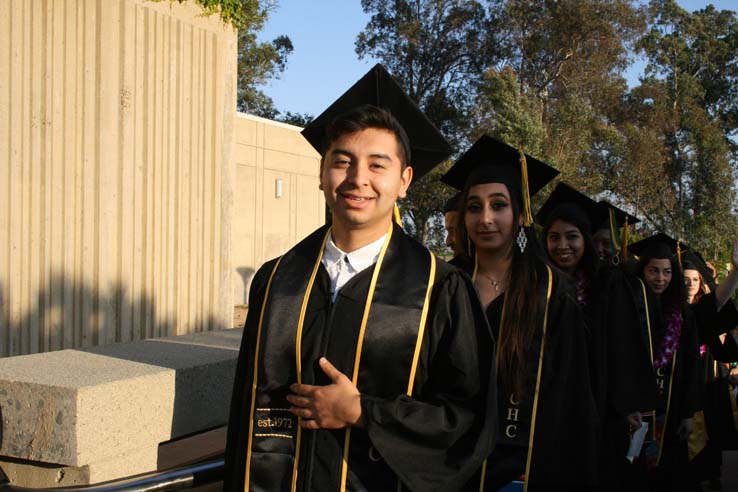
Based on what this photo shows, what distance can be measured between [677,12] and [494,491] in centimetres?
4124

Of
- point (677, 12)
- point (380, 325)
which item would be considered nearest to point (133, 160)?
point (380, 325)

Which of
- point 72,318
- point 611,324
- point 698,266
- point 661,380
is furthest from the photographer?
point 698,266

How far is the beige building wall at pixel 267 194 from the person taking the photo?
12.9 metres

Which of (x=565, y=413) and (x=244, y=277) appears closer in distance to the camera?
(x=565, y=413)

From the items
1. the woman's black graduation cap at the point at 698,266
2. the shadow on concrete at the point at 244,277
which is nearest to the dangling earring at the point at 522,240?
the woman's black graduation cap at the point at 698,266

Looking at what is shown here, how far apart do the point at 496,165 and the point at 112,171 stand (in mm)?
3631

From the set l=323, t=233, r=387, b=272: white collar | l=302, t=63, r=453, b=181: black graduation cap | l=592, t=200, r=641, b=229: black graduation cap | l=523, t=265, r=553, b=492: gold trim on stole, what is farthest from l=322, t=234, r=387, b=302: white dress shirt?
l=592, t=200, r=641, b=229: black graduation cap

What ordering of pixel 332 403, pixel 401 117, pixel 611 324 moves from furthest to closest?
pixel 611 324, pixel 401 117, pixel 332 403

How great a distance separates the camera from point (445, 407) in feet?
6.39

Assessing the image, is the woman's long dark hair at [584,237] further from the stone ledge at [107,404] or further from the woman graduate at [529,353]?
the stone ledge at [107,404]

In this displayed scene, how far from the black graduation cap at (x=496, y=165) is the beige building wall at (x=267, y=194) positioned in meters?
9.37

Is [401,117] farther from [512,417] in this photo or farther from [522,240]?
[512,417]

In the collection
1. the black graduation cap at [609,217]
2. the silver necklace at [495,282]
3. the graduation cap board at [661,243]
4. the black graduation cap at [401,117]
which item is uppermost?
the black graduation cap at [401,117]

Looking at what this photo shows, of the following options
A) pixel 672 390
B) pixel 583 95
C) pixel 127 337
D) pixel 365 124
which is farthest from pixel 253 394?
pixel 583 95
